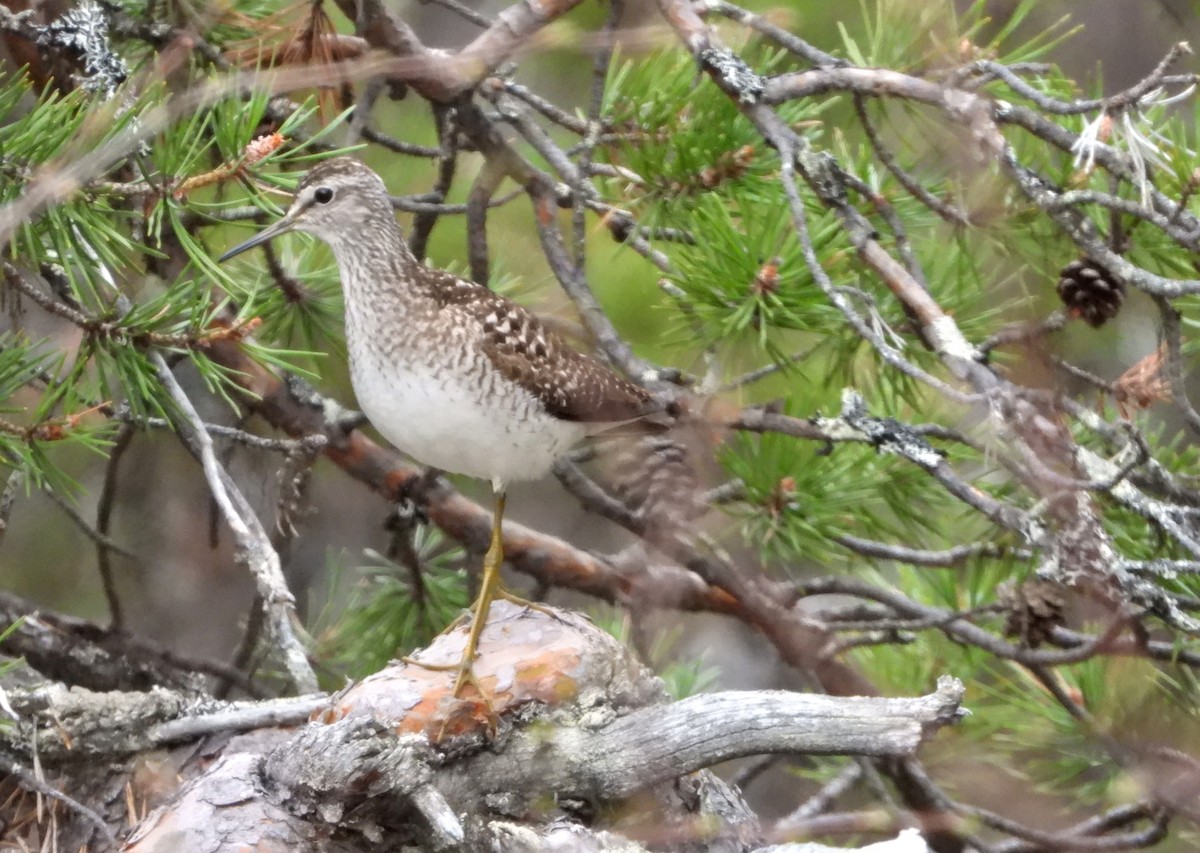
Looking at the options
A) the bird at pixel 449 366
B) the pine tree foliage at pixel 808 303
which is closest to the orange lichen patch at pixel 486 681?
the bird at pixel 449 366

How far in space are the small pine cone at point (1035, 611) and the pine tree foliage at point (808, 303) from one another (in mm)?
13

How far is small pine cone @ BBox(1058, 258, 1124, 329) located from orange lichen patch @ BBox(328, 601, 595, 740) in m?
0.86

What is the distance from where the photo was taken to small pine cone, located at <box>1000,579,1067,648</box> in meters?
1.98

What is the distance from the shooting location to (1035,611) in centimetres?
199

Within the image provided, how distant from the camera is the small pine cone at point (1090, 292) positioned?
1954mm

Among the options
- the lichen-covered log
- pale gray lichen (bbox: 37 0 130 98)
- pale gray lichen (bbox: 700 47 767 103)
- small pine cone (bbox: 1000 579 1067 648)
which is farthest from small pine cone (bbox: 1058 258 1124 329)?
pale gray lichen (bbox: 37 0 130 98)

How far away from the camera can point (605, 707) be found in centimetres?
167

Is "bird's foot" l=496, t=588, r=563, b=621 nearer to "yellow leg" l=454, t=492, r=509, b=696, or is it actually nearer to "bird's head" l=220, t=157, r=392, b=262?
"yellow leg" l=454, t=492, r=509, b=696

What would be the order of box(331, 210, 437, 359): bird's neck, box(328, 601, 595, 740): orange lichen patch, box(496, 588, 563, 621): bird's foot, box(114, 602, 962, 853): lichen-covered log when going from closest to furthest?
box(114, 602, 962, 853): lichen-covered log < box(328, 601, 595, 740): orange lichen patch < box(496, 588, 563, 621): bird's foot < box(331, 210, 437, 359): bird's neck

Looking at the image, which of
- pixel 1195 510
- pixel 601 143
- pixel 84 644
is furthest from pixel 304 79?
pixel 1195 510

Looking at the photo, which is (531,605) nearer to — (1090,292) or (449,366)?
(449,366)

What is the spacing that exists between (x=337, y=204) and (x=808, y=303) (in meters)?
0.93

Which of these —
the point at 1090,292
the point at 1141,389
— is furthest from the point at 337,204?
the point at 1141,389

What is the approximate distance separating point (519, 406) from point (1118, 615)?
101cm
